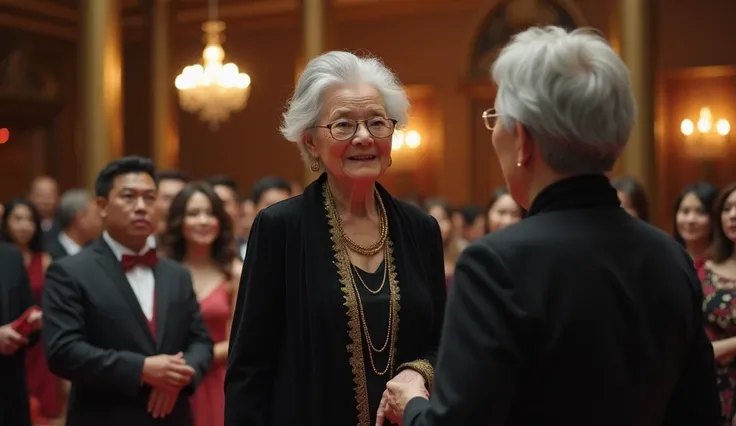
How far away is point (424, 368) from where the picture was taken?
2.41m

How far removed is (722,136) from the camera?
1195 centimetres

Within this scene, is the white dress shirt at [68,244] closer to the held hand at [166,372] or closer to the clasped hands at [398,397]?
the held hand at [166,372]

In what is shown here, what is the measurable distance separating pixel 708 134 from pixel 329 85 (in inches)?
410

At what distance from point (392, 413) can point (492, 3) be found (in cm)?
1205

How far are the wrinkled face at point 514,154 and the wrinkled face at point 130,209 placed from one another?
250 centimetres

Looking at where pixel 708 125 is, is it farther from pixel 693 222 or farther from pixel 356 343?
pixel 356 343

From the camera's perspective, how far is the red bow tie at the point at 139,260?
387 centimetres

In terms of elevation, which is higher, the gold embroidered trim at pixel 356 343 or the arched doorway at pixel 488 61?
the arched doorway at pixel 488 61

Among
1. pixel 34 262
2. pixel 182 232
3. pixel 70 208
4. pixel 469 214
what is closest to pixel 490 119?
pixel 182 232

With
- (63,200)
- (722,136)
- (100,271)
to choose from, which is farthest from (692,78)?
(100,271)

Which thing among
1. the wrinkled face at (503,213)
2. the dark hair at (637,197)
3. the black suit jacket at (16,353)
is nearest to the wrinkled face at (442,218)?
the wrinkled face at (503,213)

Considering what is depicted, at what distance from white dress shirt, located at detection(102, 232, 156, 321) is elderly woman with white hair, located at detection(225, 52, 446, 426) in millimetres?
1387

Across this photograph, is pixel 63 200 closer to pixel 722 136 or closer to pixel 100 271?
pixel 100 271

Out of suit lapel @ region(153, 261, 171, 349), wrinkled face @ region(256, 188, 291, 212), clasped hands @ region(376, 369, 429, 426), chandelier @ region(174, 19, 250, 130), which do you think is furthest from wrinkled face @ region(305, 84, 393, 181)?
chandelier @ region(174, 19, 250, 130)
